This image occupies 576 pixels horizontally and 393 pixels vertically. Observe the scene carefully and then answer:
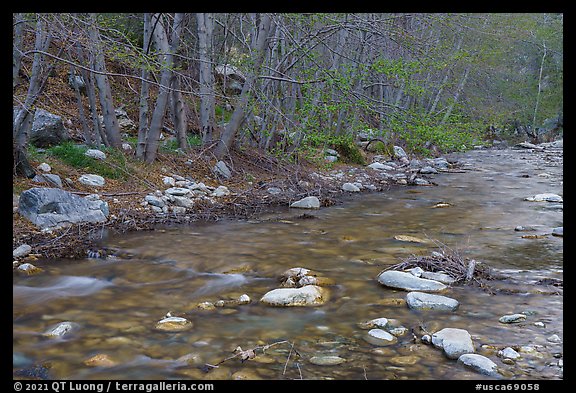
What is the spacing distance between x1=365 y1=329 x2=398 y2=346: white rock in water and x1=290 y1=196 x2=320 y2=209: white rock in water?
567cm

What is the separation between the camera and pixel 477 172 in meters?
16.6

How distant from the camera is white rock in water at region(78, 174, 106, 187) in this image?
8.12m

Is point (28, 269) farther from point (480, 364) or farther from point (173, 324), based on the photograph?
point (480, 364)

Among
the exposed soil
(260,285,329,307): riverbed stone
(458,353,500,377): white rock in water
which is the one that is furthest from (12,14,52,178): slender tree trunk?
(458,353,500,377): white rock in water

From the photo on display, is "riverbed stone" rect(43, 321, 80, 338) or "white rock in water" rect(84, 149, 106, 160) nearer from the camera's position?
"riverbed stone" rect(43, 321, 80, 338)

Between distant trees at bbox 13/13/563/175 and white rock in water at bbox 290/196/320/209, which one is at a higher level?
distant trees at bbox 13/13/563/175

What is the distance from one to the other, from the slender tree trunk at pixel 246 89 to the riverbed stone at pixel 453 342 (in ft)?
22.8

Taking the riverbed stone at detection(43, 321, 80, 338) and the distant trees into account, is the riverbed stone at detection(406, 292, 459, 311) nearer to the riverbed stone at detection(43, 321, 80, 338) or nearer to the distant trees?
the riverbed stone at detection(43, 321, 80, 338)

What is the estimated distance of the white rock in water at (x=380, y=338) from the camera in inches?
143
